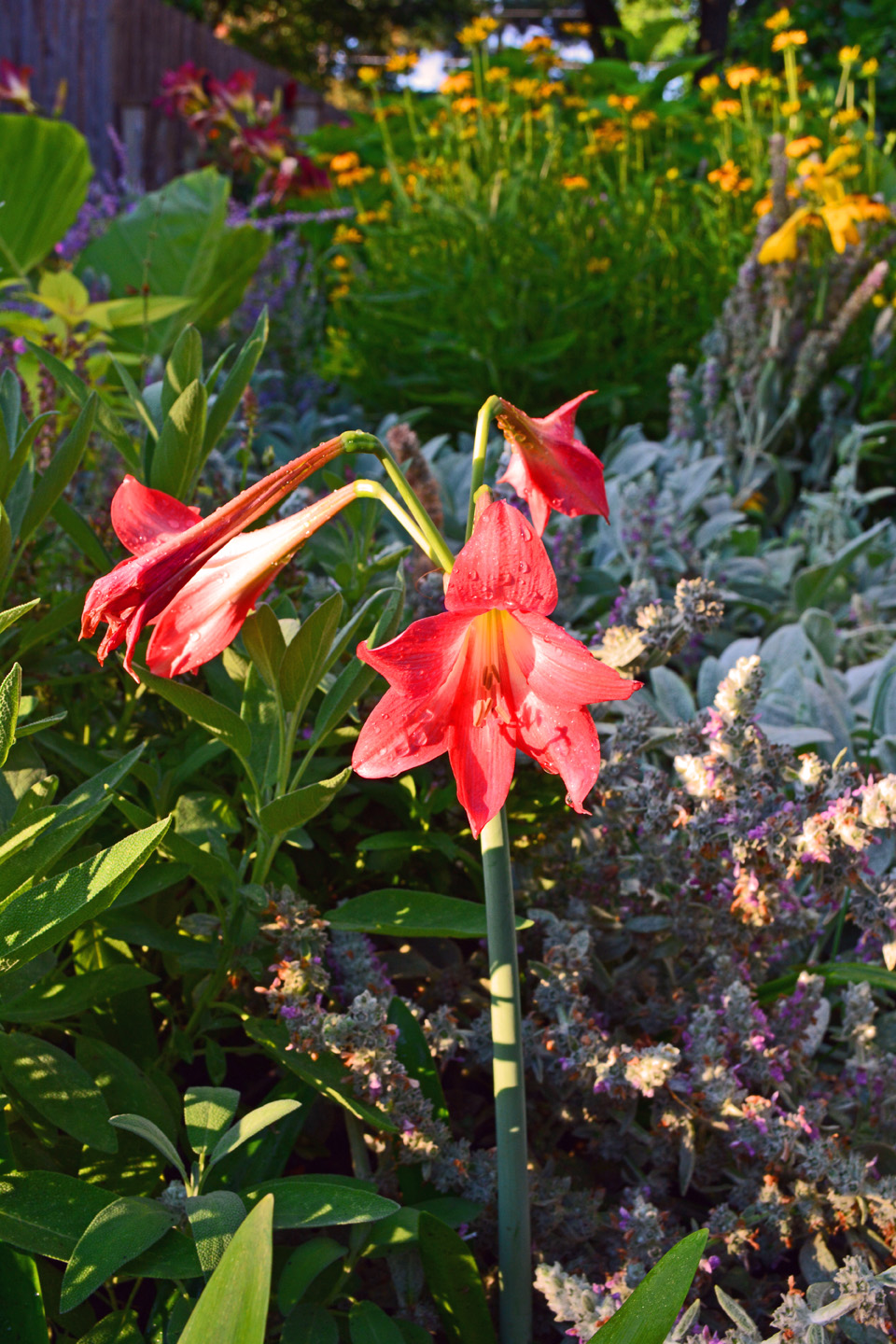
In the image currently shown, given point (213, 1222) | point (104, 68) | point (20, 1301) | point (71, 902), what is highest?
point (104, 68)

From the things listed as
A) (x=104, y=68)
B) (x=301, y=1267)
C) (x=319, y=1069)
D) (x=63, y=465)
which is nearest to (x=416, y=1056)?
(x=319, y=1069)

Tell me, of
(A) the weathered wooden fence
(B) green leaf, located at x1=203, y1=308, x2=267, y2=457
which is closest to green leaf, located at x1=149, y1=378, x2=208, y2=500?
(B) green leaf, located at x1=203, y1=308, x2=267, y2=457

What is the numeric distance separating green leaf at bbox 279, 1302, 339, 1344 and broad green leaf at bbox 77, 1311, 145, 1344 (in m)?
0.13

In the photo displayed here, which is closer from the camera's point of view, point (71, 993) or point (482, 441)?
point (482, 441)

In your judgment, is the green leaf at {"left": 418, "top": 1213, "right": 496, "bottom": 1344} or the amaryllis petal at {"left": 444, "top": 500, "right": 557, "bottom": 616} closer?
the amaryllis petal at {"left": 444, "top": 500, "right": 557, "bottom": 616}

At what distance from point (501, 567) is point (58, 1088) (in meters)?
0.62

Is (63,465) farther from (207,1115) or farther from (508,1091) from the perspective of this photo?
(508,1091)

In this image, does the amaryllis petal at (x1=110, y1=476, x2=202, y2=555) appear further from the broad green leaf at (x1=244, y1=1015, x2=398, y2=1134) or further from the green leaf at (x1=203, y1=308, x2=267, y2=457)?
the broad green leaf at (x1=244, y1=1015, x2=398, y2=1134)

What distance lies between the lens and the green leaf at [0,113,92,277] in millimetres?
2871

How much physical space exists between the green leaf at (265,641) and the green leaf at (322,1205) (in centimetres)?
43

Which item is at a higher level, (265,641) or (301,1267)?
(265,641)

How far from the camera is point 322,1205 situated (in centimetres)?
82

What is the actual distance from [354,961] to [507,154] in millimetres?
3417

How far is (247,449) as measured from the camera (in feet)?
5.56
